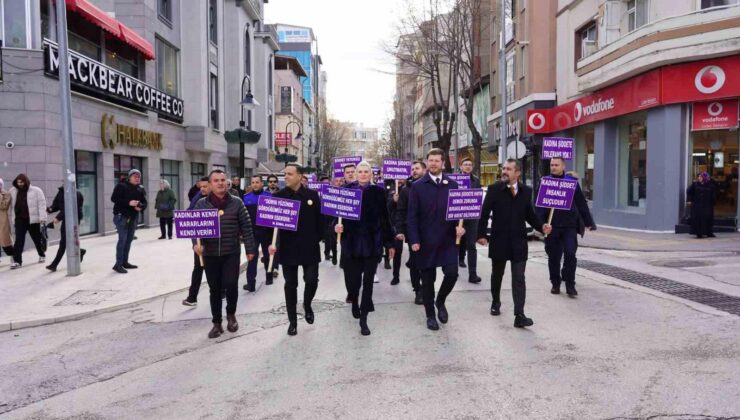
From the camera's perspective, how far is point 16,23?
13539 mm

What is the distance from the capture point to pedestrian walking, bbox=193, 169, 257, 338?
6.19m

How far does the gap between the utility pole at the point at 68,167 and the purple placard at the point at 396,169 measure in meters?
6.08

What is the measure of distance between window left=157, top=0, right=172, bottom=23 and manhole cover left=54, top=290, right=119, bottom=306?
55.1 feet

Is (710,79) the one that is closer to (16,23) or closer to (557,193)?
(557,193)

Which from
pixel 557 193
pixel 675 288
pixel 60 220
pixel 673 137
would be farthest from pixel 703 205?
pixel 60 220

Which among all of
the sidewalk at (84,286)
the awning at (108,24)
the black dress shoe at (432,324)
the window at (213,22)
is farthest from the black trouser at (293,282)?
the window at (213,22)

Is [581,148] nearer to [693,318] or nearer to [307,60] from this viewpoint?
[693,318]

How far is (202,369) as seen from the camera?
16.8ft

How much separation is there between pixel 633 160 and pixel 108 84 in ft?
54.9

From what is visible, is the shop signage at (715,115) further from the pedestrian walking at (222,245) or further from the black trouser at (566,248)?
the pedestrian walking at (222,245)

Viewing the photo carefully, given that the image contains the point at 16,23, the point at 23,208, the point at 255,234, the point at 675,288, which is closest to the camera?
the point at 675,288

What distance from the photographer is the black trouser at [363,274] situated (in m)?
6.24

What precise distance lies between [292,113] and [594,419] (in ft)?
199

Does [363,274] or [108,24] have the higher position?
[108,24]
